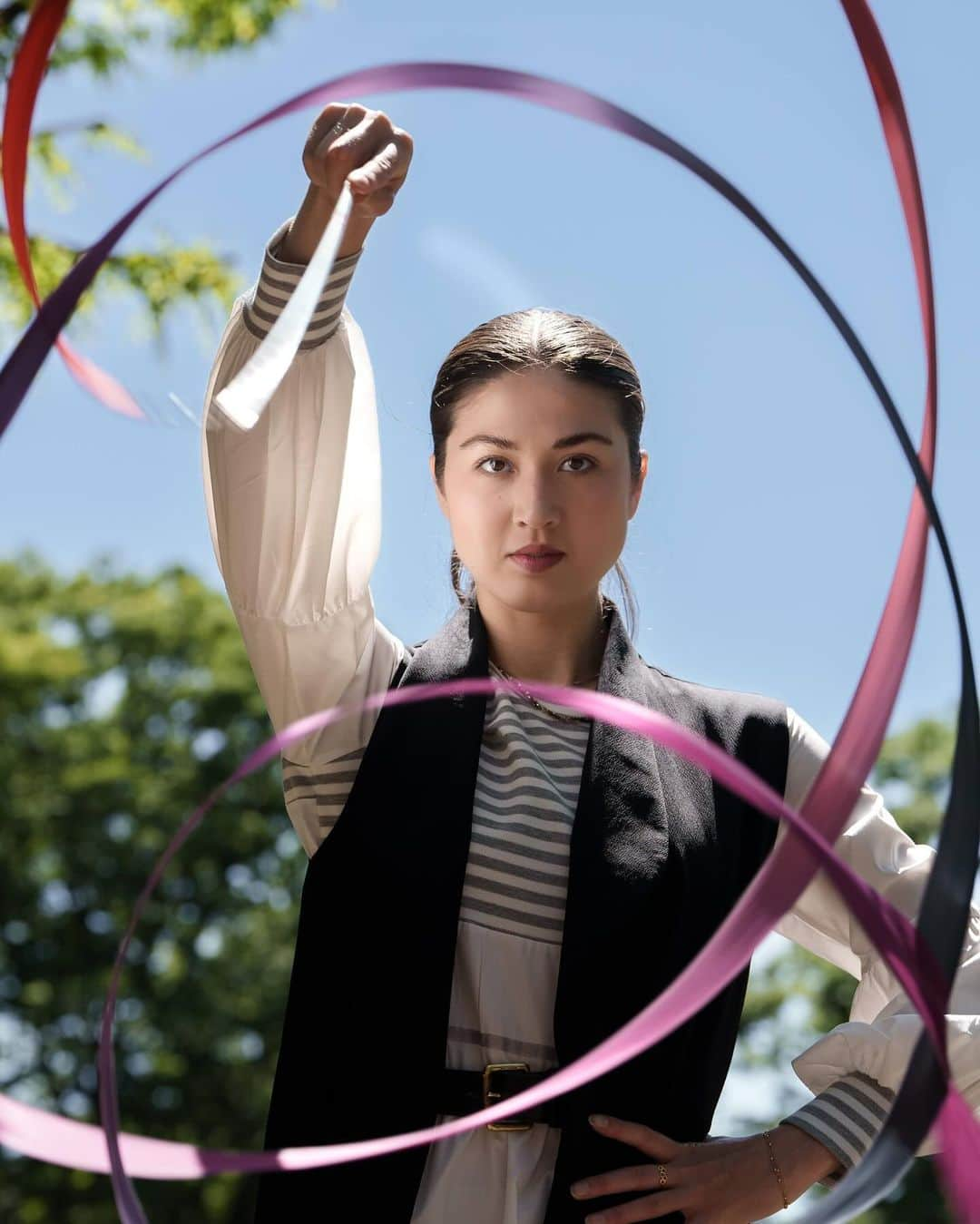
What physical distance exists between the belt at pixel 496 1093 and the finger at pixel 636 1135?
0.05 meters

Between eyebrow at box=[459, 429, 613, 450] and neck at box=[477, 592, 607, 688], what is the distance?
0.65 ft

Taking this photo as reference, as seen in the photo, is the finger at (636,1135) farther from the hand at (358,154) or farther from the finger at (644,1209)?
the hand at (358,154)

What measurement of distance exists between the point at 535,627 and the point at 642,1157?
651 mm

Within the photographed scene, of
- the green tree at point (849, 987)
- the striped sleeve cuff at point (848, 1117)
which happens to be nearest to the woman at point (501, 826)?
the striped sleeve cuff at point (848, 1117)

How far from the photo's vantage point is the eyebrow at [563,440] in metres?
1.95

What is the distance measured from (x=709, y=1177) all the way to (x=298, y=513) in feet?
2.86

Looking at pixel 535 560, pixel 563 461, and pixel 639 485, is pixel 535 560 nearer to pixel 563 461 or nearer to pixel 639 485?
pixel 563 461

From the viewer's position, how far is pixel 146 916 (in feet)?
57.5

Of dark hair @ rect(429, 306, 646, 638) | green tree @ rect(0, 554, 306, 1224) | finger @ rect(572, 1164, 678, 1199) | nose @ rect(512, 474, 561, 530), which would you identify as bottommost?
green tree @ rect(0, 554, 306, 1224)

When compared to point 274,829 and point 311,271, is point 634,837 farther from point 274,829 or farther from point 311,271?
point 274,829

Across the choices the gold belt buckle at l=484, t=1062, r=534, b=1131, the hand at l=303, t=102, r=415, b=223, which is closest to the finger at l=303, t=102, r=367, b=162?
the hand at l=303, t=102, r=415, b=223

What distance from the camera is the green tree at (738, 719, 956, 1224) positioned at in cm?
1636

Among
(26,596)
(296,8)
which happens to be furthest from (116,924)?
(296,8)

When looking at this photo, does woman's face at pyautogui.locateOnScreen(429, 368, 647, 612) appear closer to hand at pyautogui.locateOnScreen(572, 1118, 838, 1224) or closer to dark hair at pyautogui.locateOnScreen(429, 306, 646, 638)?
dark hair at pyautogui.locateOnScreen(429, 306, 646, 638)
